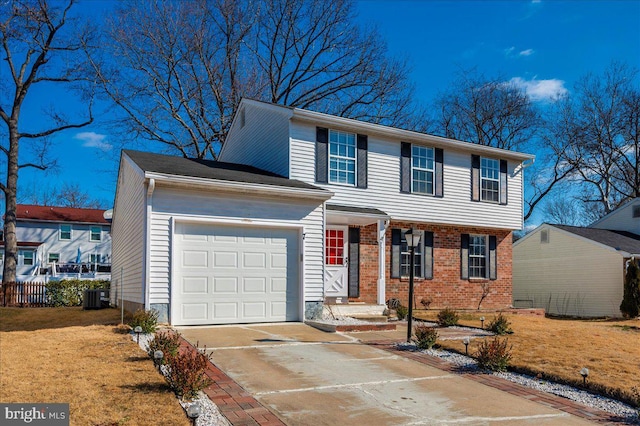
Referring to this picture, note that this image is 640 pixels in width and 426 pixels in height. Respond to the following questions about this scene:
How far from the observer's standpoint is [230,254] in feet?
40.5

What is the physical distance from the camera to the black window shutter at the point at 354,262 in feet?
53.5

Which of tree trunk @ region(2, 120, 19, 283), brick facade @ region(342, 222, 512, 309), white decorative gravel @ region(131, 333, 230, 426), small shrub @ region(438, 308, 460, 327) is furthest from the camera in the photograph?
tree trunk @ region(2, 120, 19, 283)

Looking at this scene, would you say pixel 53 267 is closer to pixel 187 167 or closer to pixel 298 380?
pixel 187 167

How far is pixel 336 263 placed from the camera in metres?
16.0

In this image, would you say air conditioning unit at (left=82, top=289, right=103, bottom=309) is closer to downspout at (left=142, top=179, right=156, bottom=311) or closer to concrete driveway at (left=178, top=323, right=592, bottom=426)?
downspout at (left=142, top=179, right=156, bottom=311)

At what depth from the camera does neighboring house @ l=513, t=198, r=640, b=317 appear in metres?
23.6

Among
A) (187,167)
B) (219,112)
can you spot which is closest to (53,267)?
(219,112)

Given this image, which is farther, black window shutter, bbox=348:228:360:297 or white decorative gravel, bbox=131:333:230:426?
black window shutter, bbox=348:228:360:297

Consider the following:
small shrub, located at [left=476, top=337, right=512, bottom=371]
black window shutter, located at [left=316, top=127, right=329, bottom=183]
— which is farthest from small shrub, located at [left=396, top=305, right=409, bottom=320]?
small shrub, located at [left=476, top=337, right=512, bottom=371]

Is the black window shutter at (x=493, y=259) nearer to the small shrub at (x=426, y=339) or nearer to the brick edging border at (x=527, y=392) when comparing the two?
the small shrub at (x=426, y=339)

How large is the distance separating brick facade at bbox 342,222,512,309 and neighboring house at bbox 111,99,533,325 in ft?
0.13

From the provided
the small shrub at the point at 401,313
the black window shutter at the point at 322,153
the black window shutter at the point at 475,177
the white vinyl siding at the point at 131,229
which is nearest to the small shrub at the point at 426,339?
the small shrub at the point at 401,313

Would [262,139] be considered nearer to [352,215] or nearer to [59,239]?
[352,215]

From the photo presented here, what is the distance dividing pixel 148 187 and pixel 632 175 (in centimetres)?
3583
